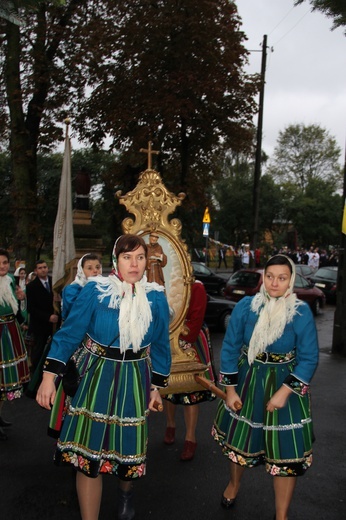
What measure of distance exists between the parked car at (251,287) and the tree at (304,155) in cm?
4295

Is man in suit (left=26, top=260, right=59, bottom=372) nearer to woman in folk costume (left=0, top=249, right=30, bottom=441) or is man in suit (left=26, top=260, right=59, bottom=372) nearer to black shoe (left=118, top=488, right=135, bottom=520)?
woman in folk costume (left=0, top=249, right=30, bottom=441)

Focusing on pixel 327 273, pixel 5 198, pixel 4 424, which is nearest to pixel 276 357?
pixel 4 424

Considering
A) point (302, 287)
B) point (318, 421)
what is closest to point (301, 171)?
point (302, 287)

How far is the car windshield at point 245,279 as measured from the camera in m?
13.9

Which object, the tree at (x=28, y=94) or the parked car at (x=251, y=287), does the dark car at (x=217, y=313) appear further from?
the tree at (x=28, y=94)

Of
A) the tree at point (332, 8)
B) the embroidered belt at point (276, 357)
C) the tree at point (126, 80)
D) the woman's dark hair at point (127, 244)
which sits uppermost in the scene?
the tree at point (126, 80)

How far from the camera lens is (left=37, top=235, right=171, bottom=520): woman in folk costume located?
2842 millimetres

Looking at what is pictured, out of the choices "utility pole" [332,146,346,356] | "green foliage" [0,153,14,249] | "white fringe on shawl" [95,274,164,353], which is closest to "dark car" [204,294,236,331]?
"utility pole" [332,146,346,356]

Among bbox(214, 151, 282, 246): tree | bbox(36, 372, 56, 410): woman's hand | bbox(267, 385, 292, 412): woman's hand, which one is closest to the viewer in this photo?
bbox(36, 372, 56, 410): woman's hand

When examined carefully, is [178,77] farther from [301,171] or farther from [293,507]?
[301,171]

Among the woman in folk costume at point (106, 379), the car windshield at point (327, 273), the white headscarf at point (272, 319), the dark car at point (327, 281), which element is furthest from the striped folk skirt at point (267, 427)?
the car windshield at point (327, 273)

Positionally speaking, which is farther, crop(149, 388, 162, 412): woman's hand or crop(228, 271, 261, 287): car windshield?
crop(228, 271, 261, 287): car windshield

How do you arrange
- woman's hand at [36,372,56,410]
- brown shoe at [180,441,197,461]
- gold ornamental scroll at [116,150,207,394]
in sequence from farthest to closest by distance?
gold ornamental scroll at [116,150,207,394]
brown shoe at [180,441,197,461]
woman's hand at [36,372,56,410]

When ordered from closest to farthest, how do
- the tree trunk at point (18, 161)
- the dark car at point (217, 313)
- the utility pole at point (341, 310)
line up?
the utility pole at point (341, 310) → the tree trunk at point (18, 161) → the dark car at point (217, 313)
